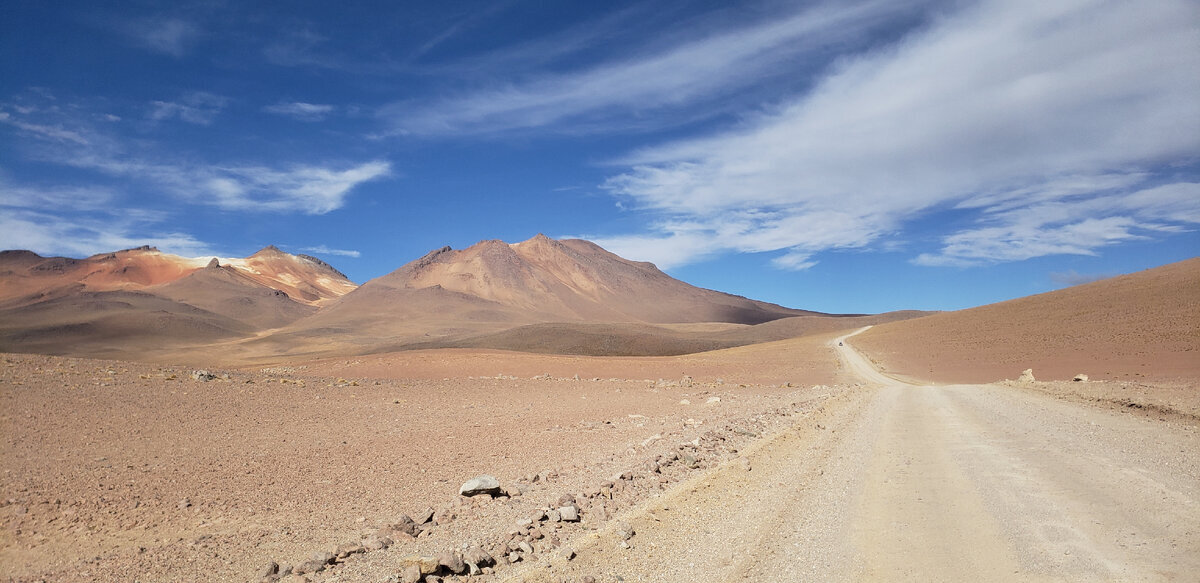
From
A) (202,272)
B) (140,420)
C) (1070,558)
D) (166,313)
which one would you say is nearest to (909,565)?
(1070,558)

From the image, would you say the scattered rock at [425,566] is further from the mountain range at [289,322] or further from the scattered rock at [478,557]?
the mountain range at [289,322]

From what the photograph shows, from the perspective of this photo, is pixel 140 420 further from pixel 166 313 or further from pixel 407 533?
pixel 166 313

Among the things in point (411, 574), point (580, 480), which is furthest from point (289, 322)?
point (411, 574)

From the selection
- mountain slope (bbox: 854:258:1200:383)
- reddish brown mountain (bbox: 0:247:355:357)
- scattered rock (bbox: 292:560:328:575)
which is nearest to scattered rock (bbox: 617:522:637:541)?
scattered rock (bbox: 292:560:328:575)

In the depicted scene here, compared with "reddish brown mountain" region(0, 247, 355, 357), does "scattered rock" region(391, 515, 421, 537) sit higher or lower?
lower

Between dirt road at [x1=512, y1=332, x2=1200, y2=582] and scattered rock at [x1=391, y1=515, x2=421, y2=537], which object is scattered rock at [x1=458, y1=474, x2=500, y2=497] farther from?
dirt road at [x1=512, y1=332, x2=1200, y2=582]

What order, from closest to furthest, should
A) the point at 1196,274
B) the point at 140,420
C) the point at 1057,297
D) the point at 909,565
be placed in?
the point at 909,565, the point at 140,420, the point at 1196,274, the point at 1057,297
